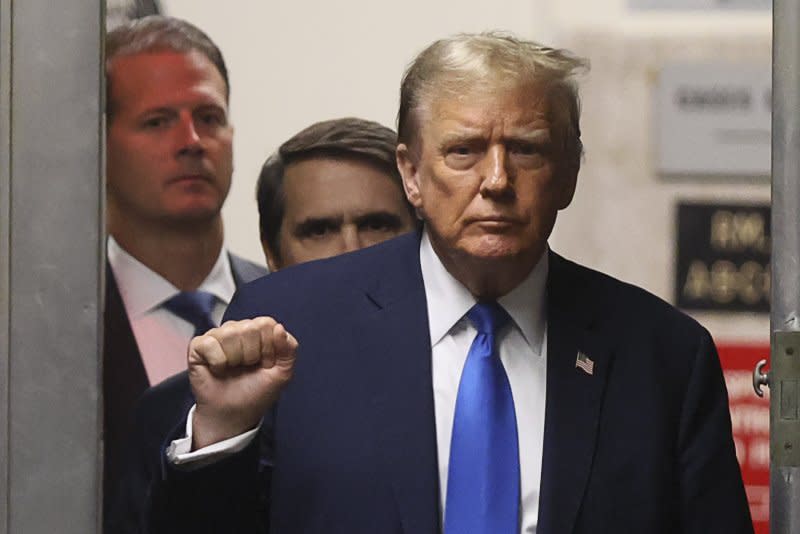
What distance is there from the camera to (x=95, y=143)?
66.7 inches

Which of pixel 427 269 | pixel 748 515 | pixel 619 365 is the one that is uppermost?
pixel 427 269

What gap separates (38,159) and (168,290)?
0.37 metres

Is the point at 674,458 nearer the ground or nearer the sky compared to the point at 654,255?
nearer the ground

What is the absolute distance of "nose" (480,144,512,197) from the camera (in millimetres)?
1667

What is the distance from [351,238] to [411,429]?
44 centimetres

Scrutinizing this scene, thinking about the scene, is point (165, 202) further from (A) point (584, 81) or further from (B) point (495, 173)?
(A) point (584, 81)

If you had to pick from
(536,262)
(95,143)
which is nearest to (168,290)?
(95,143)

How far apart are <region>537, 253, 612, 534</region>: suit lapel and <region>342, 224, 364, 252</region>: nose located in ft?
1.08

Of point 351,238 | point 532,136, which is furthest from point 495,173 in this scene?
point 351,238

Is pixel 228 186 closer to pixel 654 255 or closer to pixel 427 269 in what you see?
pixel 427 269

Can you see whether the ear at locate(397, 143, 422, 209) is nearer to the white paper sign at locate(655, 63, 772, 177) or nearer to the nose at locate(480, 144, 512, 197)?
the nose at locate(480, 144, 512, 197)

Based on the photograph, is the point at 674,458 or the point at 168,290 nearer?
the point at 674,458

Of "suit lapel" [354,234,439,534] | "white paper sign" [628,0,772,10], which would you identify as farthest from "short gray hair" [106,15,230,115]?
"white paper sign" [628,0,772,10]

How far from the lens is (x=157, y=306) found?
1978 mm
